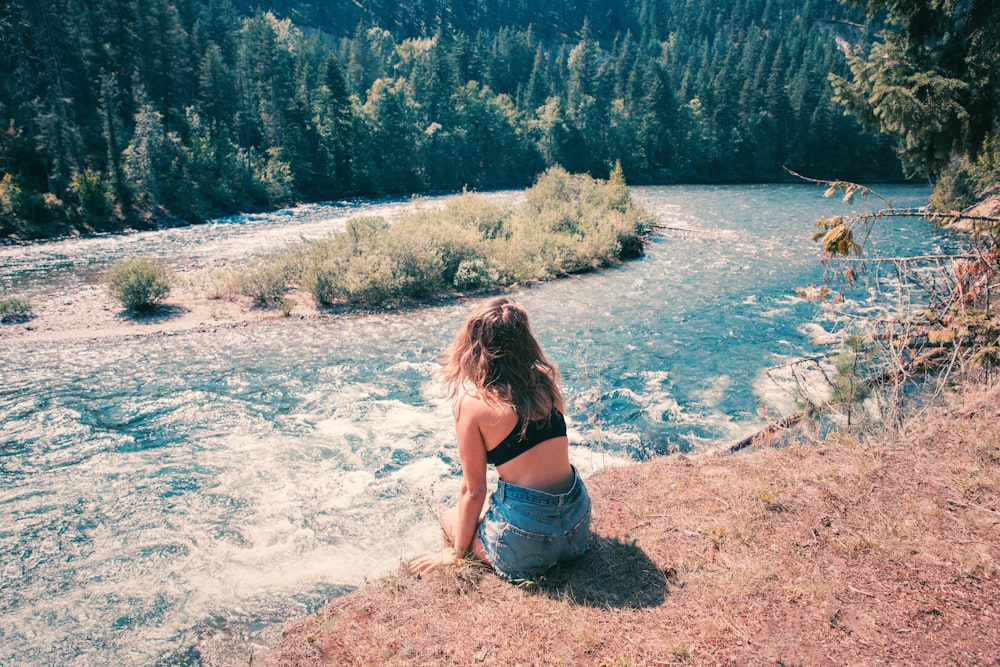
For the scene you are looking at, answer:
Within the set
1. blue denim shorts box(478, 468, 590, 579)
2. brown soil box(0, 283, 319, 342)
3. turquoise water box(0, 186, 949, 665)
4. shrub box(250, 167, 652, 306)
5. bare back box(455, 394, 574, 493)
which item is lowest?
brown soil box(0, 283, 319, 342)

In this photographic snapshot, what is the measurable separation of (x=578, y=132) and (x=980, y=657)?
7991cm

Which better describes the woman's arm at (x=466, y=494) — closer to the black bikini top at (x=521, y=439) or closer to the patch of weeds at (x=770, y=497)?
the black bikini top at (x=521, y=439)

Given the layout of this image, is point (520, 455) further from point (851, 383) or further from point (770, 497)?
point (851, 383)

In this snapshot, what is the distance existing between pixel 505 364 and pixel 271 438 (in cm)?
672

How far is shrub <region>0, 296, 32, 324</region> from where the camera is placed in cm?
1577

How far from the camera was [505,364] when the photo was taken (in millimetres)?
3811

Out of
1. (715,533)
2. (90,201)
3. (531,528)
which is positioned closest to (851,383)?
(715,533)

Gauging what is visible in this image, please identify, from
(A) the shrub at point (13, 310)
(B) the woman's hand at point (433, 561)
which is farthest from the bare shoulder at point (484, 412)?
(A) the shrub at point (13, 310)

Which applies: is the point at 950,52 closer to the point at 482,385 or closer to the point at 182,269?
the point at 482,385

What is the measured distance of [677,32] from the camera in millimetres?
143000

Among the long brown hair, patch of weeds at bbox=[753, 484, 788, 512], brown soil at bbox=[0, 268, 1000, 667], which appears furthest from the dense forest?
the long brown hair

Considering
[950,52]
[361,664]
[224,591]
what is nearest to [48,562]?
[224,591]

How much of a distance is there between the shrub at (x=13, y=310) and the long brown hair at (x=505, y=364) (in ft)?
57.7

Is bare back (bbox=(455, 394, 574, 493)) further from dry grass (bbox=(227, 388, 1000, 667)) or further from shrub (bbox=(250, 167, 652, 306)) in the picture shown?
shrub (bbox=(250, 167, 652, 306))
